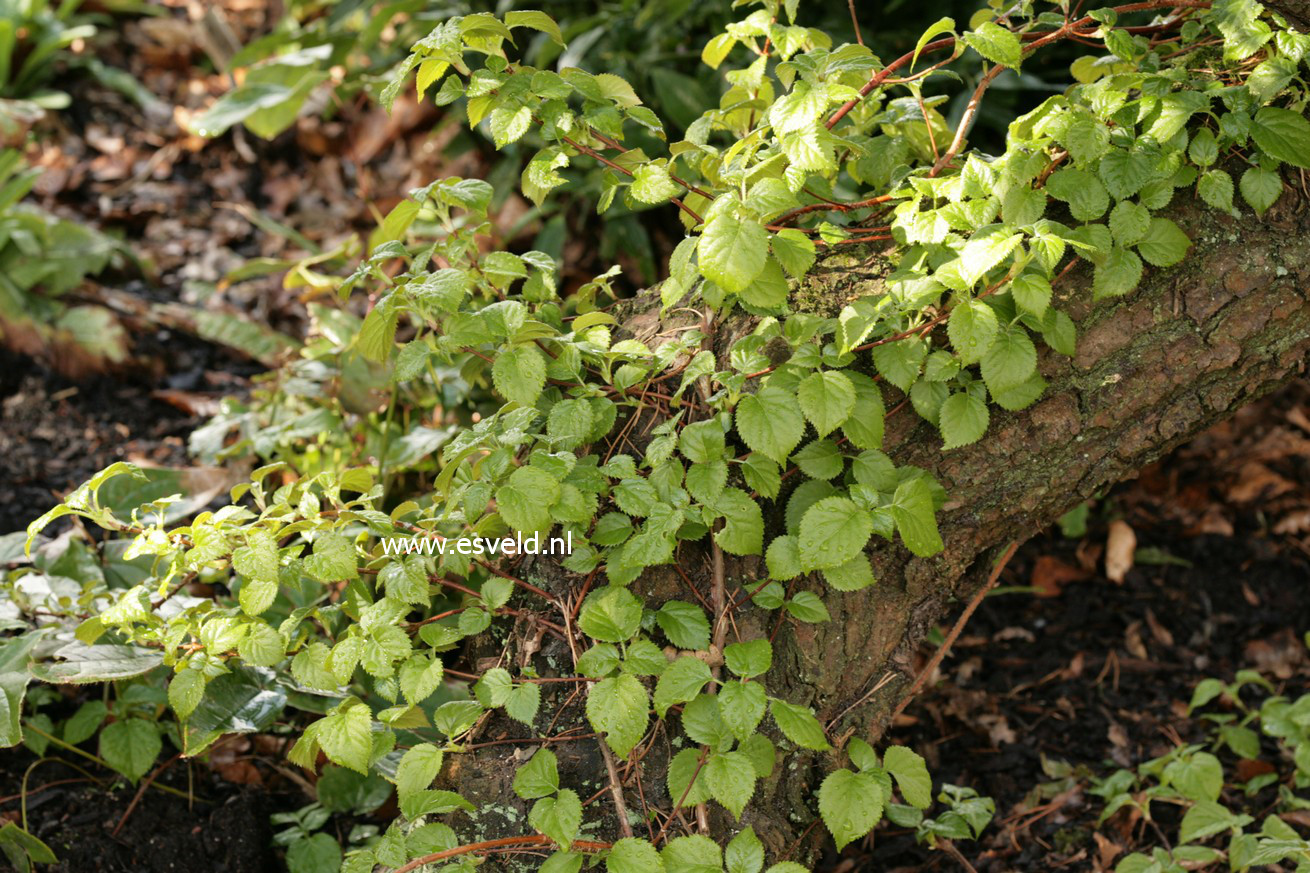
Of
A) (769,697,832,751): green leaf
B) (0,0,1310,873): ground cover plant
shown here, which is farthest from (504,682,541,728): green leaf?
(769,697,832,751): green leaf

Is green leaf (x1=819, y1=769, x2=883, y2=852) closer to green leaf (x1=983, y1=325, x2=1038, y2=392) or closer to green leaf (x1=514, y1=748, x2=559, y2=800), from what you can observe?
green leaf (x1=514, y1=748, x2=559, y2=800)

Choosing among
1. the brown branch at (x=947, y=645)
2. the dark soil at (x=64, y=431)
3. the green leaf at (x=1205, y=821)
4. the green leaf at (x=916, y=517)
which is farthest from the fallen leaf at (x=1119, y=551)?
the dark soil at (x=64, y=431)

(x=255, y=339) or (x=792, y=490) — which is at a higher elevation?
(x=792, y=490)

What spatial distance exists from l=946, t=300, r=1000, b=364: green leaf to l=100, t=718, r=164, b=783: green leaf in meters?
1.43

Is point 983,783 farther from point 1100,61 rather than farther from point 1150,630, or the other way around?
point 1100,61

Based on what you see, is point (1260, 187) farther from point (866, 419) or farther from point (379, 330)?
point (379, 330)

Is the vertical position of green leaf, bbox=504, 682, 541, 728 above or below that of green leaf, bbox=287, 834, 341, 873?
above

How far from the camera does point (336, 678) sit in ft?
4.97

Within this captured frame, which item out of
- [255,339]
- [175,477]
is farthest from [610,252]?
[175,477]

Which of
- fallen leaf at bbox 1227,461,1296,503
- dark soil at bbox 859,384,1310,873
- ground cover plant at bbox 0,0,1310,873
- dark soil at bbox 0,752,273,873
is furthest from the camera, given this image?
fallen leaf at bbox 1227,461,1296,503

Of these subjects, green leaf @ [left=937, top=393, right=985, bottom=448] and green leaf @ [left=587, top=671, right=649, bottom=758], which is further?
green leaf @ [left=937, top=393, right=985, bottom=448]

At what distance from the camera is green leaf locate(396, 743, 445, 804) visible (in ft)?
4.74

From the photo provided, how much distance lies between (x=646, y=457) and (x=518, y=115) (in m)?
0.52

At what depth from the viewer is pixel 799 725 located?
1.43m
